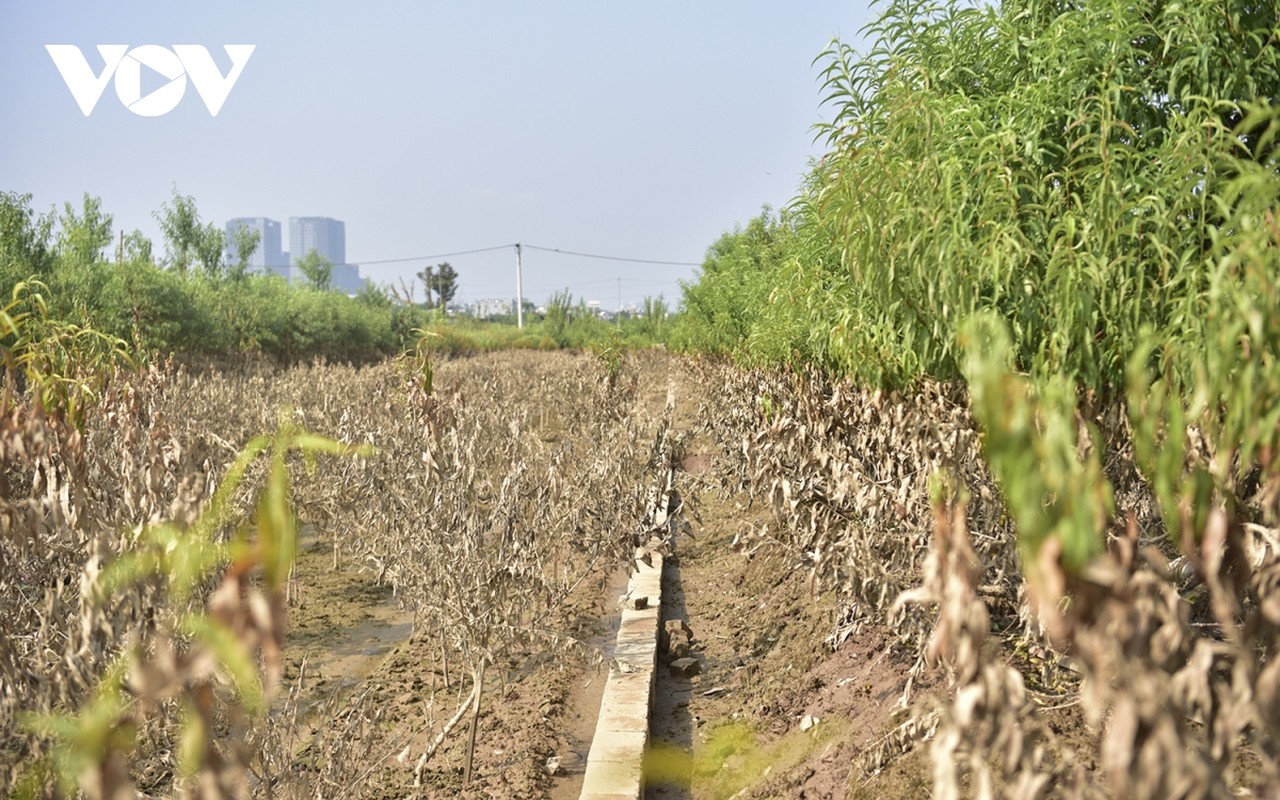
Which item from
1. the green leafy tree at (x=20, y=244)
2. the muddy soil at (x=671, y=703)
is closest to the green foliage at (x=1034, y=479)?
Result: the muddy soil at (x=671, y=703)

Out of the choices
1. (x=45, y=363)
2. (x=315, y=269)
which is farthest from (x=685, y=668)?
(x=315, y=269)

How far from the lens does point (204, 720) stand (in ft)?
4.40

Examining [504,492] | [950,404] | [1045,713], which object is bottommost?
[1045,713]

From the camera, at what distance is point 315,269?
74500mm

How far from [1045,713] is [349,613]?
5.96m

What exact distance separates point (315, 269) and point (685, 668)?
72.9 metres

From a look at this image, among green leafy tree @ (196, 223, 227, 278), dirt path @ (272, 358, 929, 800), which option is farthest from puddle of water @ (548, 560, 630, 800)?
green leafy tree @ (196, 223, 227, 278)

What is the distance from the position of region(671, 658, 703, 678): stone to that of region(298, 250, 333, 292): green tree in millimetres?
70811

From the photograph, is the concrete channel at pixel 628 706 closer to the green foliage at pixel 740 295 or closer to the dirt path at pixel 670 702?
the dirt path at pixel 670 702

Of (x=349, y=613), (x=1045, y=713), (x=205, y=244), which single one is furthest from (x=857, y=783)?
(x=205, y=244)

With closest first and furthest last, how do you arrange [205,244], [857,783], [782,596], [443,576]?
[857,783] < [443,576] < [782,596] < [205,244]

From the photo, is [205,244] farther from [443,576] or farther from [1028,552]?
[1028,552]

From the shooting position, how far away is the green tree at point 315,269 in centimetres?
7375

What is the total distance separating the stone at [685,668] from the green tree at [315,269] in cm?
7081
